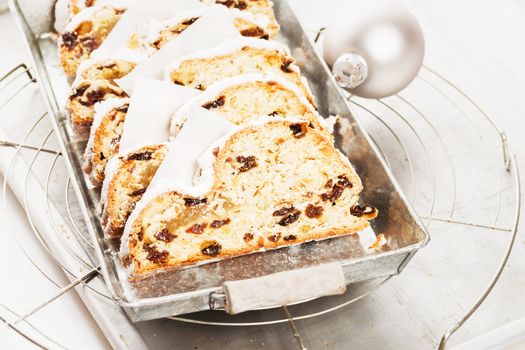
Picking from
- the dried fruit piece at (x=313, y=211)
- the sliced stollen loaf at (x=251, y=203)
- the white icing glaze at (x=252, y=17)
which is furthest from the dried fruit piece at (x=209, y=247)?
the white icing glaze at (x=252, y=17)

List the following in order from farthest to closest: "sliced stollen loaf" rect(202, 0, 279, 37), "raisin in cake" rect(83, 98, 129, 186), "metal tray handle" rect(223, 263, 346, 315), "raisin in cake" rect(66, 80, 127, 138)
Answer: "sliced stollen loaf" rect(202, 0, 279, 37)
"raisin in cake" rect(66, 80, 127, 138)
"raisin in cake" rect(83, 98, 129, 186)
"metal tray handle" rect(223, 263, 346, 315)

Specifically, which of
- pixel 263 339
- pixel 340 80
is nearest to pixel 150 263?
pixel 263 339

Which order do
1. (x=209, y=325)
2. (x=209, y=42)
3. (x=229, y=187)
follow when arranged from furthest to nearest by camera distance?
(x=209, y=42) → (x=209, y=325) → (x=229, y=187)

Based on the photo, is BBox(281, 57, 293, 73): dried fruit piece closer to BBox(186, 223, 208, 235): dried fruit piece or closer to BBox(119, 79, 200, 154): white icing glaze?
BBox(119, 79, 200, 154): white icing glaze

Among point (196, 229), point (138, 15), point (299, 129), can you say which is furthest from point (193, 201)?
point (138, 15)

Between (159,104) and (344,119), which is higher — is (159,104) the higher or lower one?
the higher one

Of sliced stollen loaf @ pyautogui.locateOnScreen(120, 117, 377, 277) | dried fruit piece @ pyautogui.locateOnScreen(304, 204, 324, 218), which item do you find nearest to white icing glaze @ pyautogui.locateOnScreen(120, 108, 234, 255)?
sliced stollen loaf @ pyautogui.locateOnScreen(120, 117, 377, 277)

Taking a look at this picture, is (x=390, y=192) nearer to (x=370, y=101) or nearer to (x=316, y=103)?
(x=316, y=103)

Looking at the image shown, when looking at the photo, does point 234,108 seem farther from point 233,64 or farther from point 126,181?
point 126,181
